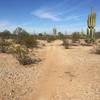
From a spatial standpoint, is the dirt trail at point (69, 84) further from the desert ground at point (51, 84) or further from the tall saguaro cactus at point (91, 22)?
the tall saguaro cactus at point (91, 22)

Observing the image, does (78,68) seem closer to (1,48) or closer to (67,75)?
(67,75)

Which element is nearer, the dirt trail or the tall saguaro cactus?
the dirt trail

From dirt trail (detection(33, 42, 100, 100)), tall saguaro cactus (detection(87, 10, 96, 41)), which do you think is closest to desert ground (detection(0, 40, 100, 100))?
dirt trail (detection(33, 42, 100, 100))

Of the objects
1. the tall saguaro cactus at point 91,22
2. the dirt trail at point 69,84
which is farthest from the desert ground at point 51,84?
the tall saguaro cactus at point 91,22

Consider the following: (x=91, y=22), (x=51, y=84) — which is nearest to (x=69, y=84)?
(x=51, y=84)

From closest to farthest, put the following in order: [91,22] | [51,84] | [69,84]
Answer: [51,84] < [69,84] < [91,22]

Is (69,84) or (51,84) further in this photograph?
(69,84)

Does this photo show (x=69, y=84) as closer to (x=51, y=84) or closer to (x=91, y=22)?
(x=51, y=84)

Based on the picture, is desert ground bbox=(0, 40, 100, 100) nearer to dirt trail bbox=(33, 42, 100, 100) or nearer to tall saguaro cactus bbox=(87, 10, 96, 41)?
dirt trail bbox=(33, 42, 100, 100)

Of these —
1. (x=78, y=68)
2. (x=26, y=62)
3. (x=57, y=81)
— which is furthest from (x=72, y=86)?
(x=26, y=62)

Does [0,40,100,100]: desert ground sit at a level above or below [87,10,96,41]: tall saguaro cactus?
below

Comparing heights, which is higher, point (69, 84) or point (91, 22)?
point (91, 22)

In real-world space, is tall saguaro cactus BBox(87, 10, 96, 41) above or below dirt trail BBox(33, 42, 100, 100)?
above

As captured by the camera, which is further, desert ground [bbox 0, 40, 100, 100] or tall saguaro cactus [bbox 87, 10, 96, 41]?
tall saguaro cactus [bbox 87, 10, 96, 41]
